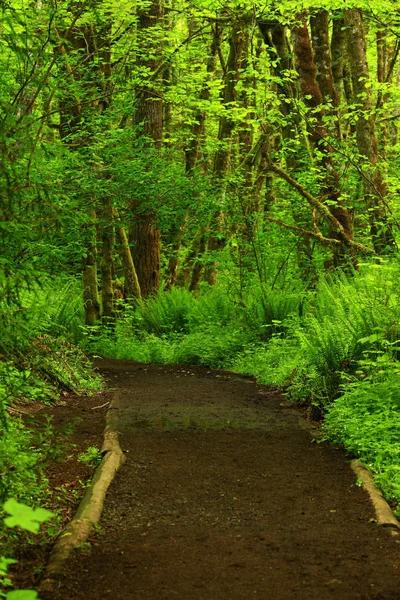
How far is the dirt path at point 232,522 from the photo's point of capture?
12.1 ft

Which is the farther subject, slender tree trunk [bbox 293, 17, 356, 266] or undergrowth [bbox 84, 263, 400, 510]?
slender tree trunk [bbox 293, 17, 356, 266]

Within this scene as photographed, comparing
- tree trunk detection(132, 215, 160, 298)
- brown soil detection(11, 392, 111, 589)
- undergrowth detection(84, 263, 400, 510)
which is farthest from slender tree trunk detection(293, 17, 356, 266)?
brown soil detection(11, 392, 111, 589)

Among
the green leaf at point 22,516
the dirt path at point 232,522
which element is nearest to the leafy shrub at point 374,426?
the dirt path at point 232,522

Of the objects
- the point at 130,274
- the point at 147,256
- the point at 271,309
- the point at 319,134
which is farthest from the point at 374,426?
the point at 130,274

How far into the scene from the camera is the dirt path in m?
3.67

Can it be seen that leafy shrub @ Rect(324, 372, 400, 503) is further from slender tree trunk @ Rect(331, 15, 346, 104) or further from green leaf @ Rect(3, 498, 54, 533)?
slender tree trunk @ Rect(331, 15, 346, 104)

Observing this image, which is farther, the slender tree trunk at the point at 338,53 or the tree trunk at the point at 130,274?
the slender tree trunk at the point at 338,53

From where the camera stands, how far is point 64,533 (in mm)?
4215

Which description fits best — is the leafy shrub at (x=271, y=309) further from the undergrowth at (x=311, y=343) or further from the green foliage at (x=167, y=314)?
the green foliage at (x=167, y=314)

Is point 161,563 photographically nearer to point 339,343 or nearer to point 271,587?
point 271,587

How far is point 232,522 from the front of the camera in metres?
4.71

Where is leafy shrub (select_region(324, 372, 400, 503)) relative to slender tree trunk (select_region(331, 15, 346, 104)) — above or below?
below

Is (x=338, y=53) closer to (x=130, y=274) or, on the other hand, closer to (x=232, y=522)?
(x=130, y=274)

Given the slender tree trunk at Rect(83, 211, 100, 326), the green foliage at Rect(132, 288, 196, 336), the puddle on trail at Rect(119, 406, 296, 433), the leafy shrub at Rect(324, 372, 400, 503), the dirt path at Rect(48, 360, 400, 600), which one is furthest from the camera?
the slender tree trunk at Rect(83, 211, 100, 326)
